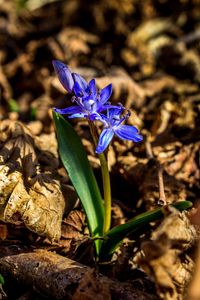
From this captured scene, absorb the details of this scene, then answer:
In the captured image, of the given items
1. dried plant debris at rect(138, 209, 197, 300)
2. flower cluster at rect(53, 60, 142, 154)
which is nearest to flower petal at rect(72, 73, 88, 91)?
flower cluster at rect(53, 60, 142, 154)

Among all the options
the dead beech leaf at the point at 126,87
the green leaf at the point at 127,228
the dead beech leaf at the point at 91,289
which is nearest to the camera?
the dead beech leaf at the point at 91,289

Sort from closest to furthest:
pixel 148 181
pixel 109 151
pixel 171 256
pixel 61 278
A: pixel 171 256, pixel 61 278, pixel 148 181, pixel 109 151

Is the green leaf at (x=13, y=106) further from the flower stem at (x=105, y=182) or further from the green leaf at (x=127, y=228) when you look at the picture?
the green leaf at (x=127, y=228)

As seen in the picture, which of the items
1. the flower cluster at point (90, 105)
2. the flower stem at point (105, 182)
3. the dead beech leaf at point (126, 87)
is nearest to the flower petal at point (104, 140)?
the flower cluster at point (90, 105)

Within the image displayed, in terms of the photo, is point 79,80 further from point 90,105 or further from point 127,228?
point 127,228

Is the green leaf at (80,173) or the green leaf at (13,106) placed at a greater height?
the green leaf at (13,106)

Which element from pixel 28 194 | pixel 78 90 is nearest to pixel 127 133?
pixel 78 90

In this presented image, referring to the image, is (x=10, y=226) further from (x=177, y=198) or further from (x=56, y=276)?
(x=177, y=198)

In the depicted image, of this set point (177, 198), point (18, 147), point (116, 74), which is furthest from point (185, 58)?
point (18, 147)
